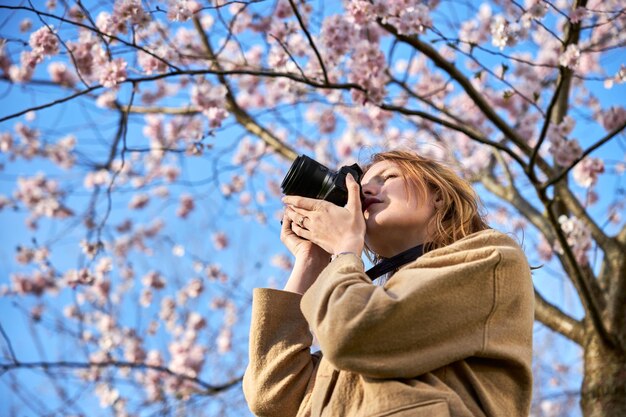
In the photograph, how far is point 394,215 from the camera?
1.41 meters

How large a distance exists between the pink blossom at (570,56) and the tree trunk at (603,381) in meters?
1.04

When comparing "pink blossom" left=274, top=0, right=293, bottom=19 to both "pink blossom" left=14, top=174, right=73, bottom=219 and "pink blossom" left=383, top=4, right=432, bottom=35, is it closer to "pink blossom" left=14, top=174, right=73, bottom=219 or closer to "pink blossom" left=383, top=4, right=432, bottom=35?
"pink blossom" left=383, top=4, right=432, bottom=35

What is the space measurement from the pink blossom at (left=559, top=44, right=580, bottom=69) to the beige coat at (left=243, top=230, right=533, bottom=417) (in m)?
1.66

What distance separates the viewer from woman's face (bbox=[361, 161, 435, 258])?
1410 mm

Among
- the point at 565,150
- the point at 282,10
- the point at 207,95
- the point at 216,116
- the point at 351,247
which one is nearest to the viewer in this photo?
the point at 351,247

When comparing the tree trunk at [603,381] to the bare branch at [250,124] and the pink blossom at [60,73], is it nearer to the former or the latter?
the bare branch at [250,124]

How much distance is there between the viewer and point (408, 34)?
2.65 metres

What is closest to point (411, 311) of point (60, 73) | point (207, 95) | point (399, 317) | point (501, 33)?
point (399, 317)

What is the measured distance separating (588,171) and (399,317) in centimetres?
264

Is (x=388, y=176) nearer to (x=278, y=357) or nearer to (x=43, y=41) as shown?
(x=278, y=357)

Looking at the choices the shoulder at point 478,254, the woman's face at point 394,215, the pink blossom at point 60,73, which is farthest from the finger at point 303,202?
the pink blossom at point 60,73

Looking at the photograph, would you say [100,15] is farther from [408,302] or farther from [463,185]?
[408,302]

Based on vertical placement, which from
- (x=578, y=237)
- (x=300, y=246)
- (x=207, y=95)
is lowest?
(x=300, y=246)

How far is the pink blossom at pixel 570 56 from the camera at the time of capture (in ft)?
8.96
